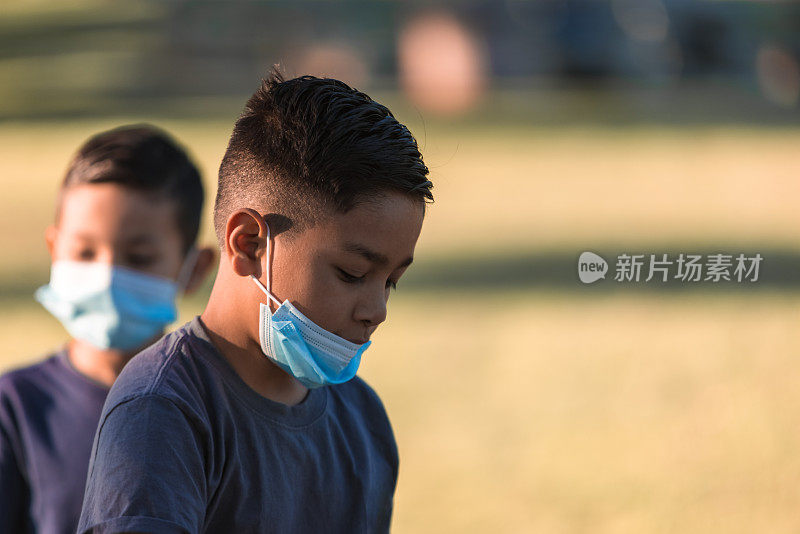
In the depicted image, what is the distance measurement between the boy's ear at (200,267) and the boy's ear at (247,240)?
120 cm

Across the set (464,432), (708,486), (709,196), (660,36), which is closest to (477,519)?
(464,432)

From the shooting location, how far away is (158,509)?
155 cm

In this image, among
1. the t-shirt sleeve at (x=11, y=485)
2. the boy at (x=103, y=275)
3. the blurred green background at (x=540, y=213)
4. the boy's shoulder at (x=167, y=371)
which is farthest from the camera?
the blurred green background at (x=540, y=213)

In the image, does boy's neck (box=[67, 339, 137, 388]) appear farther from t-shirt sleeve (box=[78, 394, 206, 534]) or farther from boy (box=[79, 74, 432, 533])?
t-shirt sleeve (box=[78, 394, 206, 534])

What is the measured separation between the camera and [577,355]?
5.94 metres

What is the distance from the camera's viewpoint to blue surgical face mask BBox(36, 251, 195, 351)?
113 inches

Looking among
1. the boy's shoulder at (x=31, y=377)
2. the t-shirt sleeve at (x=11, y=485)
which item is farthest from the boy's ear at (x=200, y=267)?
the t-shirt sleeve at (x=11, y=485)

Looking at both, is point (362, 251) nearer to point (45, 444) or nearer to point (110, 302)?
point (45, 444)

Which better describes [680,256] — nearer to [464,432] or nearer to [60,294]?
[464,432]

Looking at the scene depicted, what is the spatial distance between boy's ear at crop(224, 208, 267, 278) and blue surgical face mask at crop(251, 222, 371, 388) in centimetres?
2

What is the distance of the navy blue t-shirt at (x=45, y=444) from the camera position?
244 centimetres

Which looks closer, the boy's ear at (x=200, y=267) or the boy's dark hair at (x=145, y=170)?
the boy's dark hair at (x=145, y=170)

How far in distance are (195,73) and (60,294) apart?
36.2 feet

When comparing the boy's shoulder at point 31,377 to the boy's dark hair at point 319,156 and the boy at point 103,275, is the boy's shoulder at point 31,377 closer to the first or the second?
the boy at point 103,275
